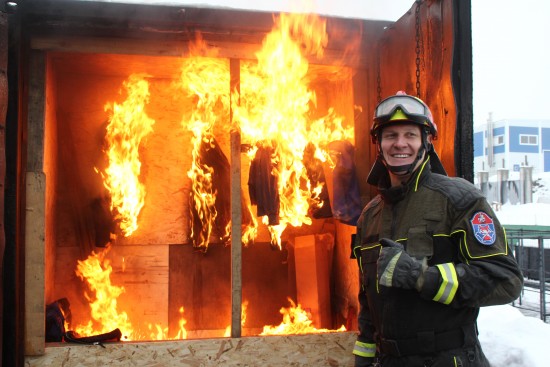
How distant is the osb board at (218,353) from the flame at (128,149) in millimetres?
1984

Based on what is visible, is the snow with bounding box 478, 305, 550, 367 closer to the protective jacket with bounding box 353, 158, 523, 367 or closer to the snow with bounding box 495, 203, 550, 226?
the protective jacket with bounding box 353, 158, 523, 367

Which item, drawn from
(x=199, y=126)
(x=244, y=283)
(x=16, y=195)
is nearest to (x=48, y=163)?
(x=16, y=195)

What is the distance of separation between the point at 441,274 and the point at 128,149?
4960mm

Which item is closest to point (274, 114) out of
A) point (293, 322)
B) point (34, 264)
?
point (293, 322)

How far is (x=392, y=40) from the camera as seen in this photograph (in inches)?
180

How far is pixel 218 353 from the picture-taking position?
175 inches

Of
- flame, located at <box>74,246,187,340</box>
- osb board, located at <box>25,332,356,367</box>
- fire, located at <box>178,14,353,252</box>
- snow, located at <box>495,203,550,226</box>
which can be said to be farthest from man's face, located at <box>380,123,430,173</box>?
snow, located at <box>495,203,550,226</box>

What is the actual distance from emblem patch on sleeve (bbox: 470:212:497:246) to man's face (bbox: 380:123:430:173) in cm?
49

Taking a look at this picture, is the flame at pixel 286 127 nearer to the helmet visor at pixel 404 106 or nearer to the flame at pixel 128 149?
the flame at pixel 128 149

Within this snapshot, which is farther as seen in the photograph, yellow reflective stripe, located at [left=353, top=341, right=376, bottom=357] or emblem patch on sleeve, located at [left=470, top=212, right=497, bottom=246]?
yellow reflective stripe, located at [left=353, top=341, right=376, bottom=357]

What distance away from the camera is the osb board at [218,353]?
426 cm

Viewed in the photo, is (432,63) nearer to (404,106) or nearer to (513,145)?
(404,106)

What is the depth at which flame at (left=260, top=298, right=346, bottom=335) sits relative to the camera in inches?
229

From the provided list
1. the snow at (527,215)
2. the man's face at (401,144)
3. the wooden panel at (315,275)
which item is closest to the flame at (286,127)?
the wooden panel at (315,275)
